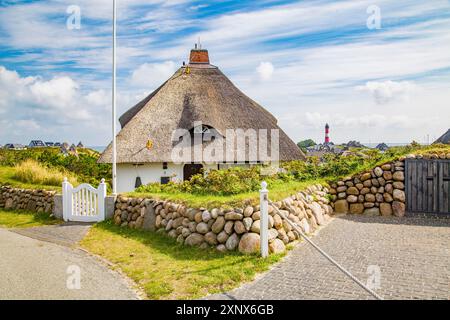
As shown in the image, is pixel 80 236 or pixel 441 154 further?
pixel 441 154

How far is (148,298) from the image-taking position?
→ 642 cm

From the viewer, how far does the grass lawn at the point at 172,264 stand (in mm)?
6711

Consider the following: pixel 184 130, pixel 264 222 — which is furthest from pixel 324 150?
pixel 264 222

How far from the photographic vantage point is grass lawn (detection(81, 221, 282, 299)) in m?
6.71

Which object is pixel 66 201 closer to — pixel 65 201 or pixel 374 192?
pixel 65 201

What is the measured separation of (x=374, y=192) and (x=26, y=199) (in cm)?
1294

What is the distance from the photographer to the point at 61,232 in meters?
11.6

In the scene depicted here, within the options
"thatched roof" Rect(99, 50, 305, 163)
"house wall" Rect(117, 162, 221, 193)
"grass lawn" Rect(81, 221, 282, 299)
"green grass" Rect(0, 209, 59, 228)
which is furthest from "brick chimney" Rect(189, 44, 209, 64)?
"grass lawn" Rect(81, 221, 282, 299)

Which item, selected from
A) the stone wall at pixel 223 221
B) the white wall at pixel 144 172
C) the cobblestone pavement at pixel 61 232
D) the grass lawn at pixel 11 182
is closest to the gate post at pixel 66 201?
the cobblestone pavement at pixel 61 232

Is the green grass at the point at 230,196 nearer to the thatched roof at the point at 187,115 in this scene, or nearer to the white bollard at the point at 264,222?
the white bollard at the point at 264,222

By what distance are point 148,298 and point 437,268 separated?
17.3 feet
